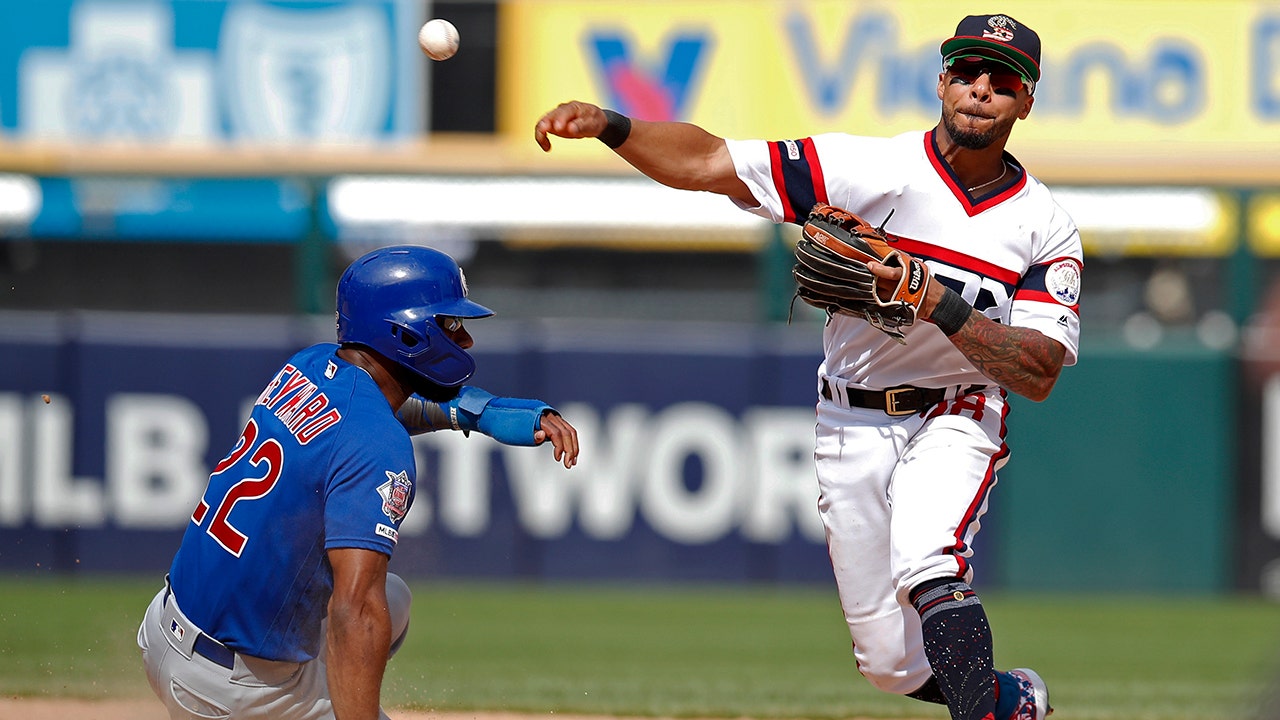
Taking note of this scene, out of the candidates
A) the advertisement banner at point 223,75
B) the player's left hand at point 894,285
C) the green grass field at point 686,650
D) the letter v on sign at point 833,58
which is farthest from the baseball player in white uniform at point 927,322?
the advertisement banner at point 223,75

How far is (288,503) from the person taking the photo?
3.25m

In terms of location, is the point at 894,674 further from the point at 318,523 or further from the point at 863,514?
the point at 318,523

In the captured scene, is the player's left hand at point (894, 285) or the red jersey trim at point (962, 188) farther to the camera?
the red jersey trim at point (962, 188)

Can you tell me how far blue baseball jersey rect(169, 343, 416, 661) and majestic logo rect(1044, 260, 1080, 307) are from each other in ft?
5.25

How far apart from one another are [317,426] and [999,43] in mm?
1818

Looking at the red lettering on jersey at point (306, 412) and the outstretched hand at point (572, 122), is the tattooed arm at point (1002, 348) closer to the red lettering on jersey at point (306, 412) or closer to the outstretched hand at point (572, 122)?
the outstretched hand at point (572, 122)

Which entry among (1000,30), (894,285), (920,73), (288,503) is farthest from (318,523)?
(920,73)

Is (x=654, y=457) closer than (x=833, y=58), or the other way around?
(x=654, y=457)

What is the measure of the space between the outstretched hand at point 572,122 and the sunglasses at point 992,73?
2.84 feet

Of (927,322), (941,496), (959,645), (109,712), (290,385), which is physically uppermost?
(927,322)

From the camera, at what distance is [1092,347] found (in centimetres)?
966

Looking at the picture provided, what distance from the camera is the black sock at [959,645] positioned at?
3662 millimetres

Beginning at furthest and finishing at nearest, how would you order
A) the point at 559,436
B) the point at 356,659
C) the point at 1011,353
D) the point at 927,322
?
the point at 927,322
the point at 1011,353
the point at 559,436
the point at 356,659

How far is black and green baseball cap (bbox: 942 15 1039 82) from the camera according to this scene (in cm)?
391
